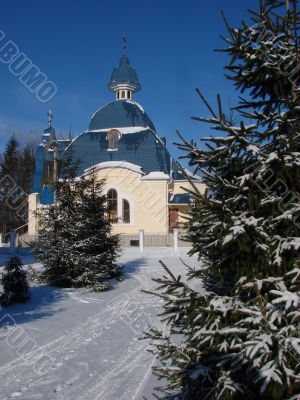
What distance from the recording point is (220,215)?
3.06 metres

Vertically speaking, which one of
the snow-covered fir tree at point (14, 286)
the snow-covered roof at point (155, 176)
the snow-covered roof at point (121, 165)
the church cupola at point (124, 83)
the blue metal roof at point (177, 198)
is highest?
the church cupola at point (124, 83)

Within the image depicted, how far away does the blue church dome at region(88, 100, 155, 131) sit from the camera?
27.7 meters

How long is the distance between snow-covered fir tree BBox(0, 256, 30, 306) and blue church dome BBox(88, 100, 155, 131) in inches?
777

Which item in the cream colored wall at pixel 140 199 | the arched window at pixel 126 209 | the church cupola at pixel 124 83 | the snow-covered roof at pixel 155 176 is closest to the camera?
the snow-covered roof at pixel 155 176

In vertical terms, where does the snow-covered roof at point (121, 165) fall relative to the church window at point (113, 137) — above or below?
below

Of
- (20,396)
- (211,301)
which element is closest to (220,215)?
(211,301)

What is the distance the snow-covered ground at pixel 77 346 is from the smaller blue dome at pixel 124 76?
23.1m

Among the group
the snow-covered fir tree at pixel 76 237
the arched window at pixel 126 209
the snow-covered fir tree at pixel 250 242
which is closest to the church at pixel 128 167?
the arched window at pixel 126 209

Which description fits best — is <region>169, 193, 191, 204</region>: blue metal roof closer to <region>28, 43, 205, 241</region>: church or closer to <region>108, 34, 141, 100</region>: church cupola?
<region>28, 43, 205, 241</region>: church

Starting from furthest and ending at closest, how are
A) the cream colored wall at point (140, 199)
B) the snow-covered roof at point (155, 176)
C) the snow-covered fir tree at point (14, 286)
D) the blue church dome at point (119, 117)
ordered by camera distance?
the blue church dome at point (119, 117) < the cream colored wall at point (140, 199) < the snow-covered roof at point (155, 176) < the snow-covered fir tree at point (14, 286)

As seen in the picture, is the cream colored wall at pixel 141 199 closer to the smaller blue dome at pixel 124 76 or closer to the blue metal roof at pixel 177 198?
the blue metal roof at pixel 177 198

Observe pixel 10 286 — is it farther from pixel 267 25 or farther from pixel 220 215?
pixel 267 25

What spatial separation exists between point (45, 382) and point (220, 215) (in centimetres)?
339

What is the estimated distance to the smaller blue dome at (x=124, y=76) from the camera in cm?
3075
